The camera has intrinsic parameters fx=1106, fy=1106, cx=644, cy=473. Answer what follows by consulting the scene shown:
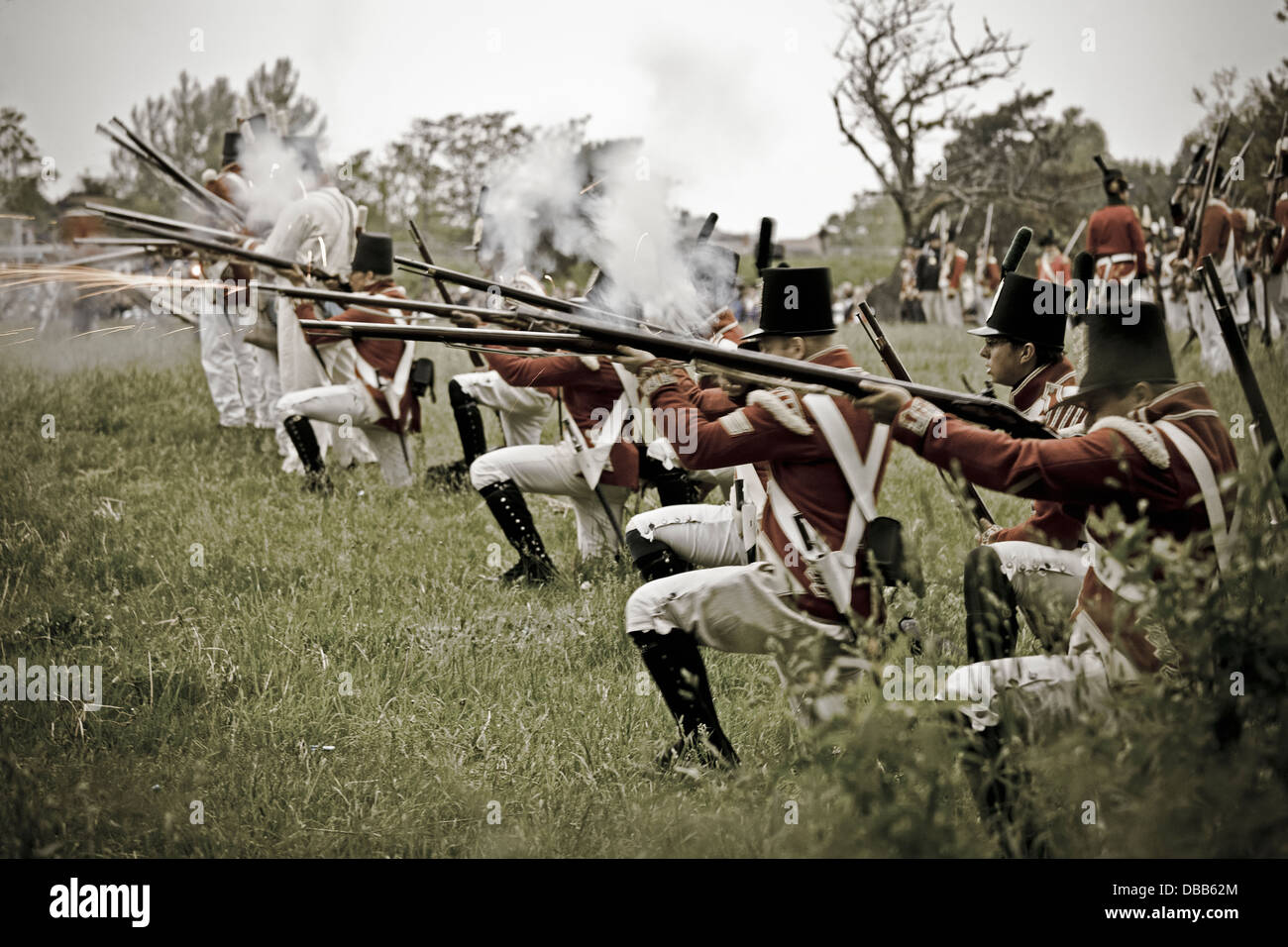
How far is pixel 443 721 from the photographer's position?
4.86 meters

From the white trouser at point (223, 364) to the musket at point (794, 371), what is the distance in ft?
27.4

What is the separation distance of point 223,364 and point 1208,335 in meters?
11.7

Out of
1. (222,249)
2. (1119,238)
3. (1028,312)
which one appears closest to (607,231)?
(222,249)

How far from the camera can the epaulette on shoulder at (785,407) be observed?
4.06m

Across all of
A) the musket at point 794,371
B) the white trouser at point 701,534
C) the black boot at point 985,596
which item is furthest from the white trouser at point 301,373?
the black boot at point 985,596

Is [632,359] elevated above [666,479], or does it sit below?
above

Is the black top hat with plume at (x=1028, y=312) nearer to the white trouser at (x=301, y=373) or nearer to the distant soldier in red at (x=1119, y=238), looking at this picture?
the white trouser at (x=301, y=373)

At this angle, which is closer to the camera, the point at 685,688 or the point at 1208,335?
the point at 685,688

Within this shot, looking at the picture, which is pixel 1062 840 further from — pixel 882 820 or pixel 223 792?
pixel 223 792

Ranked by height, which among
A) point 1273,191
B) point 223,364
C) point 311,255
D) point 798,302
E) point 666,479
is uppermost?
point 1273,191

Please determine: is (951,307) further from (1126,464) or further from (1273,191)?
(1126,464)

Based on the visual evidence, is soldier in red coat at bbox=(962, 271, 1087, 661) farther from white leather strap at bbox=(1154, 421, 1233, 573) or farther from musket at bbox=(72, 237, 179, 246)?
musket at bbox=(72, 237, 179, 246)

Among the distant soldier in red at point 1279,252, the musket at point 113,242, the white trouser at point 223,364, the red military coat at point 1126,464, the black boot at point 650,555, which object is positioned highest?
the distant soldier in red at point 1279,252
